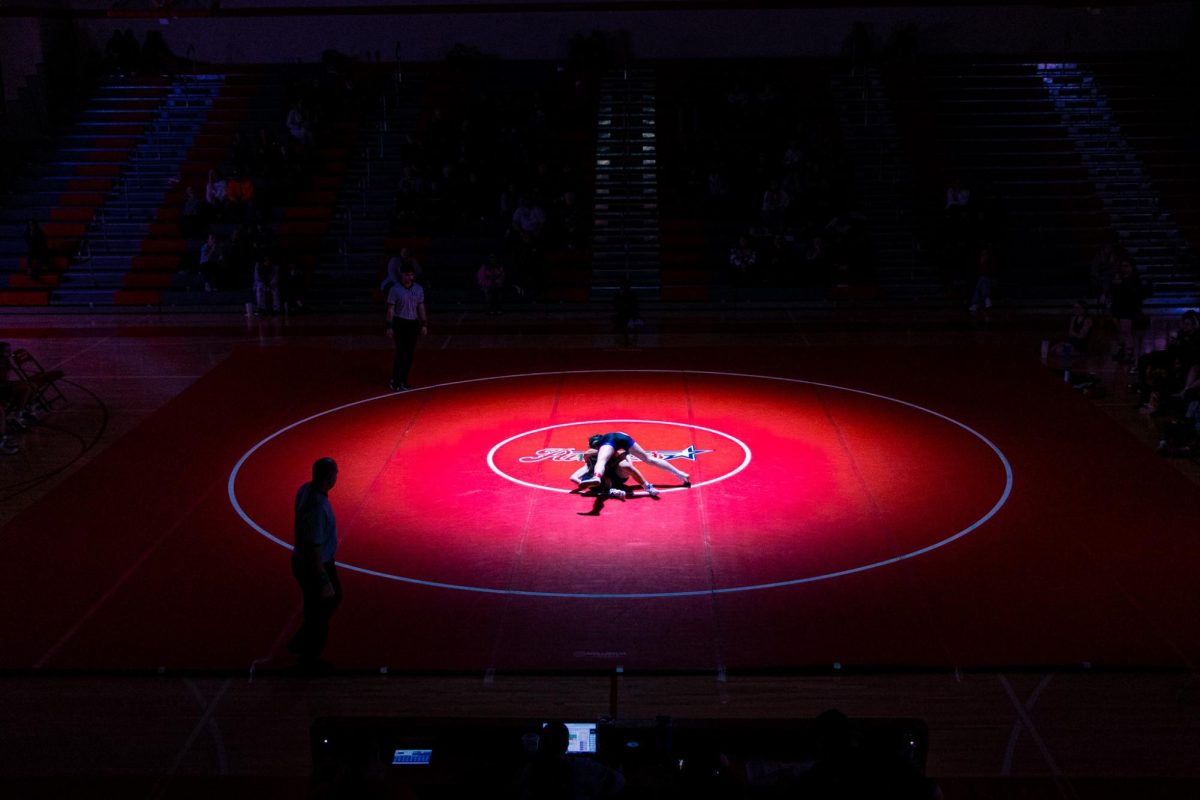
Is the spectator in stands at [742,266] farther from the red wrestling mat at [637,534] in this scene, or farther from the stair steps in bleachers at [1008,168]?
the red wrestling mat at [637,534]

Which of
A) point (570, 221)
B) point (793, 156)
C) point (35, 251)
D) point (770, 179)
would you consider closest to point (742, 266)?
point (770, 179)

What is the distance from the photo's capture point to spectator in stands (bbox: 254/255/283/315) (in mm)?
22969

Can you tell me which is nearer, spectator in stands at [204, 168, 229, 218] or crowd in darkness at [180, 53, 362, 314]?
crowd in darkness at [180, 53, 362, 314]

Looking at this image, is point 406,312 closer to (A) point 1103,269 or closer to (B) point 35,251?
(B) point 35,251

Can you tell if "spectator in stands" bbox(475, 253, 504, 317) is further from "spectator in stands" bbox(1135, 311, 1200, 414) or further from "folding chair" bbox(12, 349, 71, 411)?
"spectator in stands" bbox(1135, 311, 1200, 414)

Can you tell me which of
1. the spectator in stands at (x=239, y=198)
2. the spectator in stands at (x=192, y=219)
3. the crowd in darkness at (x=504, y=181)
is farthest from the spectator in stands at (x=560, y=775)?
the spectator in stands at (x=192, y=219)

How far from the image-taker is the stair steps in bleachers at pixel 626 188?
2447 centimetres

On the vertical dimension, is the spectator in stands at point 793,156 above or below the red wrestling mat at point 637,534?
above

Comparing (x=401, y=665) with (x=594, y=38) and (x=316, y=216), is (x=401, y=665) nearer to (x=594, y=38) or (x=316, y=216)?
(x=316, y=216)

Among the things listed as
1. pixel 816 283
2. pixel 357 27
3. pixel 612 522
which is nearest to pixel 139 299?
pixel 357 27

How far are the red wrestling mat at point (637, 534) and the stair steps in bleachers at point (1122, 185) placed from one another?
29.0 feet

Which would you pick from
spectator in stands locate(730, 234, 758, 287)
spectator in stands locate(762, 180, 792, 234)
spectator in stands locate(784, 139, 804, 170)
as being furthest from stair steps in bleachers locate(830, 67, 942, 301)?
spectator in stands locate(730, 234, 758, 287)

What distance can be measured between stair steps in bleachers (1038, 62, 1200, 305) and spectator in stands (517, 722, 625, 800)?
A: 65.6 ft

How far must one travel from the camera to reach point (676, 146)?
26.3 metres
